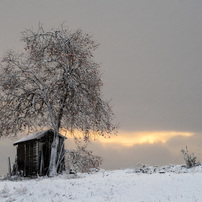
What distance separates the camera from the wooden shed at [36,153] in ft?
86.1

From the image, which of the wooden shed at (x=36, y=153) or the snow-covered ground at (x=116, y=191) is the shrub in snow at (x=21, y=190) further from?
the wooden shed at (x=36, y=153)

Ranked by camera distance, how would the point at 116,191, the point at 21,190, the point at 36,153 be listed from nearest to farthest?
the point at 116,191 → the point at 21,190 → the point at 36,153

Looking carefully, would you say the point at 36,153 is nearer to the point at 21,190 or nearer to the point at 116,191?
the point at 21,190

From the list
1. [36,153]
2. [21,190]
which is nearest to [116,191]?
[21,190]

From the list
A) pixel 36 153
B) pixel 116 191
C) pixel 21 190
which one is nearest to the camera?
pixel 116 191

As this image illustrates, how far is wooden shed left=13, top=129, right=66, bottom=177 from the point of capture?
1033 inches

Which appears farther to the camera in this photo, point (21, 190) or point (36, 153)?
point (36, 153)

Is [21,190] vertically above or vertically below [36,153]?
below

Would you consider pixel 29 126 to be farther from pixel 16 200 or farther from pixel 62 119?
pixel 16 200

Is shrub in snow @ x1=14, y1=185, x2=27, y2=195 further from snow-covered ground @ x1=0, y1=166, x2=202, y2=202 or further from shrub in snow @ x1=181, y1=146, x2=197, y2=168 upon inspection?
shrub in snow @ x1=181, y1=146, x2=197, y2=168

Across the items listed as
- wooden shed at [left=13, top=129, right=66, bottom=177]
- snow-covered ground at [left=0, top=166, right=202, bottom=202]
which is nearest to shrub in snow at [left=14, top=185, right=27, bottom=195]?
snow-covered ground at [left=0, top=166, right=202, bottom=202]

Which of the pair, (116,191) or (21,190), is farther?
(21,190)

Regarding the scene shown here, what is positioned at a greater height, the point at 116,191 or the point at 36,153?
the point at 36,153

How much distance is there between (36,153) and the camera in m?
26.3
